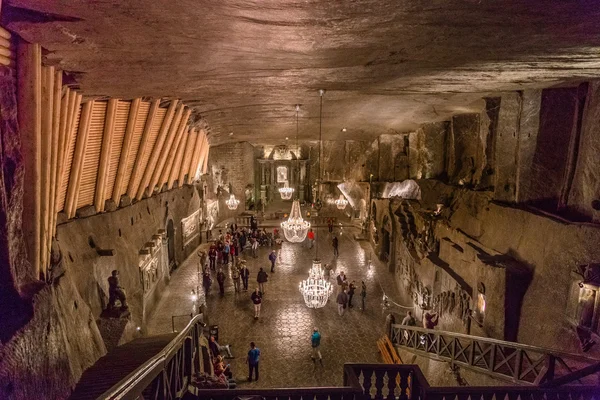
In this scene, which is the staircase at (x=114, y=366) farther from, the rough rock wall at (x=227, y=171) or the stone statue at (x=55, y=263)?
the rough rock wall at (x=227, y=171)

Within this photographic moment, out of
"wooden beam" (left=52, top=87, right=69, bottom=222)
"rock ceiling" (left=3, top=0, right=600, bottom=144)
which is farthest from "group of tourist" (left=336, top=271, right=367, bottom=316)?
"wooden beam" (left=52, top=87, right=69, bottom=222)

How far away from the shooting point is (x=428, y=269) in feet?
39.7

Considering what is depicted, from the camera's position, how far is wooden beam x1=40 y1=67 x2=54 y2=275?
5.04 meters

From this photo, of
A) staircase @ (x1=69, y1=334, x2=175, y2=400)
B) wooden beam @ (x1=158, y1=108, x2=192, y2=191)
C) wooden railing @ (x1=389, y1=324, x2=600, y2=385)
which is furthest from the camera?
wooden beam @ (x1=158, y1=108, x2=192, y2=191)

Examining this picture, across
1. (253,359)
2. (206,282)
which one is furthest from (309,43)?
(206,282)

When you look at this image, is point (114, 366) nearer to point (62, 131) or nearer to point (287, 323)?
point (62, 131)

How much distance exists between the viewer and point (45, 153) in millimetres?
5219

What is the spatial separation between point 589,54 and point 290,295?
426 inches

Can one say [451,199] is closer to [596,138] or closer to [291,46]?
[596,138]

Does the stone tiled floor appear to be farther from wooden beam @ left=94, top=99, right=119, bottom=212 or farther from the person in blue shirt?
wooden beam @ left=94, top=99, right=119, bottom=212

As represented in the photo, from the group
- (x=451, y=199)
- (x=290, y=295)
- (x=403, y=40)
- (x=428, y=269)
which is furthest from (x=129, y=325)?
(x=451, y=199)

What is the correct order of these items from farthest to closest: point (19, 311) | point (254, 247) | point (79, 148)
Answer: point (254, 247)
point (79, 148)
point (19, 311)

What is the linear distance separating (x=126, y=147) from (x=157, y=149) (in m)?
1.88

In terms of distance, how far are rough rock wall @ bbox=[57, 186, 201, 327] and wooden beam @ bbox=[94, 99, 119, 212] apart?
0.44m
